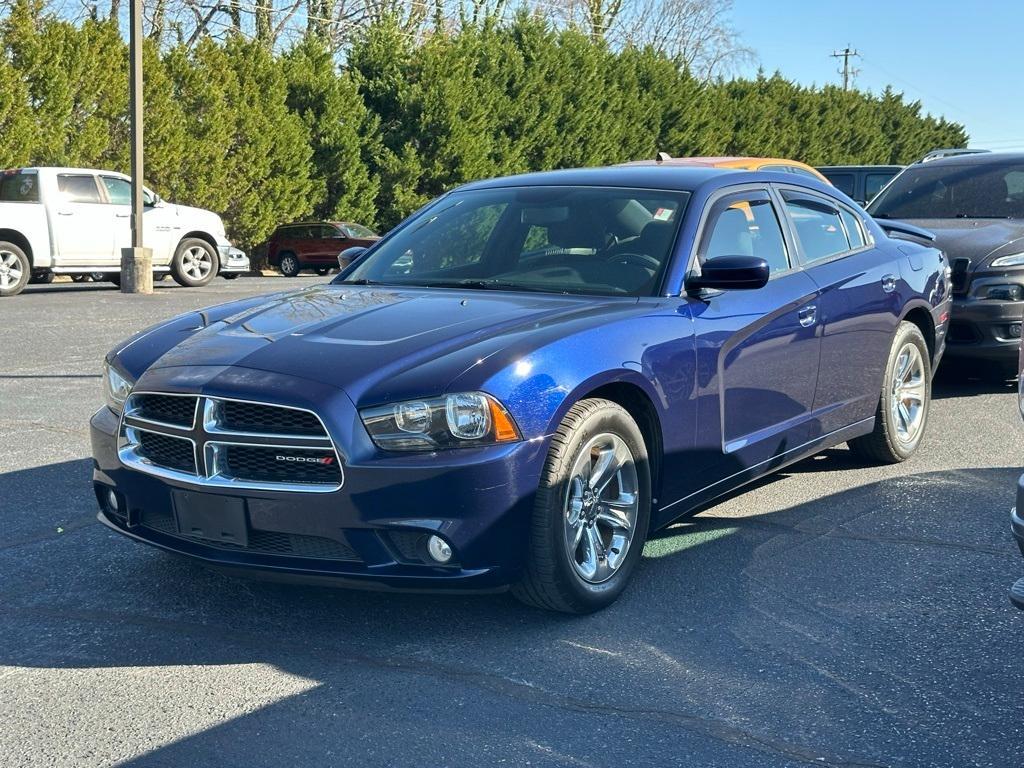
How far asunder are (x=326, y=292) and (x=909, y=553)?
2.60 m

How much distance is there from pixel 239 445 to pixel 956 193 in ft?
24.6

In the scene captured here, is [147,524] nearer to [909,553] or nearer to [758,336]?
[758,336]

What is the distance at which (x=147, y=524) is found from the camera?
14.2 ft

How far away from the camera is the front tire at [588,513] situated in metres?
4.08

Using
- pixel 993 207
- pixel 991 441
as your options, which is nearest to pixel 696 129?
pixel 993 207

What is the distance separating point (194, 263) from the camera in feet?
67.4

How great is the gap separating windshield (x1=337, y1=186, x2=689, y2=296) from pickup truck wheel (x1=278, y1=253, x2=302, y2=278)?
84.2 ft

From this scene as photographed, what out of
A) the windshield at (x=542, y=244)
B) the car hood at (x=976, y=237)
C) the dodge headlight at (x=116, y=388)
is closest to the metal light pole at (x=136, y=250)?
the car hood at (x=976, y=237)

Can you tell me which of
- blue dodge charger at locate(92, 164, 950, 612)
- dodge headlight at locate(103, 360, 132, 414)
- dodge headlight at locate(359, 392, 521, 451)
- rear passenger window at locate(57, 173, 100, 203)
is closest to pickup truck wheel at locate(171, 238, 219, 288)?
rear passenger window at locate(57, 173, 100, 203)

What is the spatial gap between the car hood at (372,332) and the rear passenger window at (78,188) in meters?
15.2

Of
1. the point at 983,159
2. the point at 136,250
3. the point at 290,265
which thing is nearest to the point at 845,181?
the point at 983,159

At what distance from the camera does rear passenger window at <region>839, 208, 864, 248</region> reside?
638 centimetres

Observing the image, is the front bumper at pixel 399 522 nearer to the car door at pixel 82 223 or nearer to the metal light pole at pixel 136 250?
the metal light pole at pixel 136 250

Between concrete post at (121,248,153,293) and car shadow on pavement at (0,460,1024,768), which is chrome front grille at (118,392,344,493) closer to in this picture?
car shadow on pavement at (0,460,1024,768)
